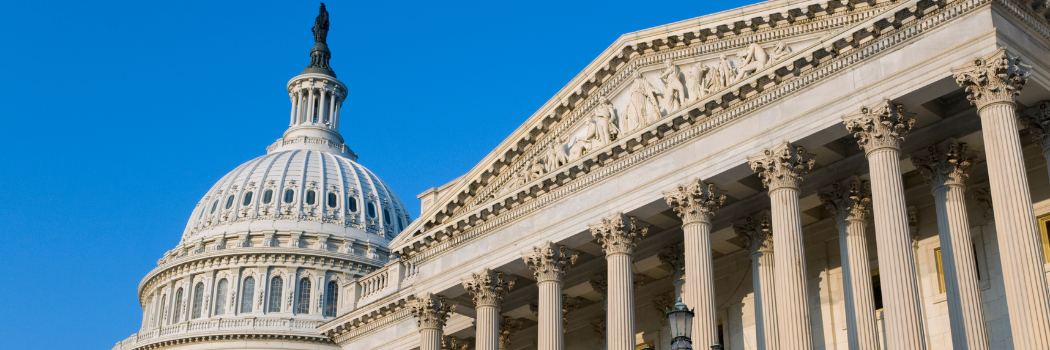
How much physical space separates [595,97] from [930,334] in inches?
516

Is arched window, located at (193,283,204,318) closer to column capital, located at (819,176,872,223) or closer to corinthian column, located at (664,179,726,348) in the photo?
corinthian column, located at (664,179,726,348)

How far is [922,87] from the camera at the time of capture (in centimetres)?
3044

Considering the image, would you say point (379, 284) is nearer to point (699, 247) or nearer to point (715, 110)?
point (699, 247)

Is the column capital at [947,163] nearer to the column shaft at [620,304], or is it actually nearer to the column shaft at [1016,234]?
the column shaft at [1016,234]

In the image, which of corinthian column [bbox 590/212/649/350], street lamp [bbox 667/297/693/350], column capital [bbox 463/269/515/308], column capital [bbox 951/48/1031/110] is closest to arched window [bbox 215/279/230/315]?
column capital [bbox 463/269/515/308]

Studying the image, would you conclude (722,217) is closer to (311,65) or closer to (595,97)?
(595,97)

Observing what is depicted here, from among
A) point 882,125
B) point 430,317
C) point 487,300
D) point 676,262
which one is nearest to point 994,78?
point 882,125

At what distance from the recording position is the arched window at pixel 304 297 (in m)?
114

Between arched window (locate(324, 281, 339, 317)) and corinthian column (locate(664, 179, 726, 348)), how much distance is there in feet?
269

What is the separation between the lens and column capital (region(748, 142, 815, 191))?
109ft

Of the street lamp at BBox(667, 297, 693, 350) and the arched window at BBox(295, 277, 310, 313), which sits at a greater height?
the arched window at BBox(295, 277, 310, 313)

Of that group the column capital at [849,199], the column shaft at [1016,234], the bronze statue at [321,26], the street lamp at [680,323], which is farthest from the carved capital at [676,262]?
the bronze statue at [321,26]

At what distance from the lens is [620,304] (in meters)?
37.3

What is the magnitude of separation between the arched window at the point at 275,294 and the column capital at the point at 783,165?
85.9 m
